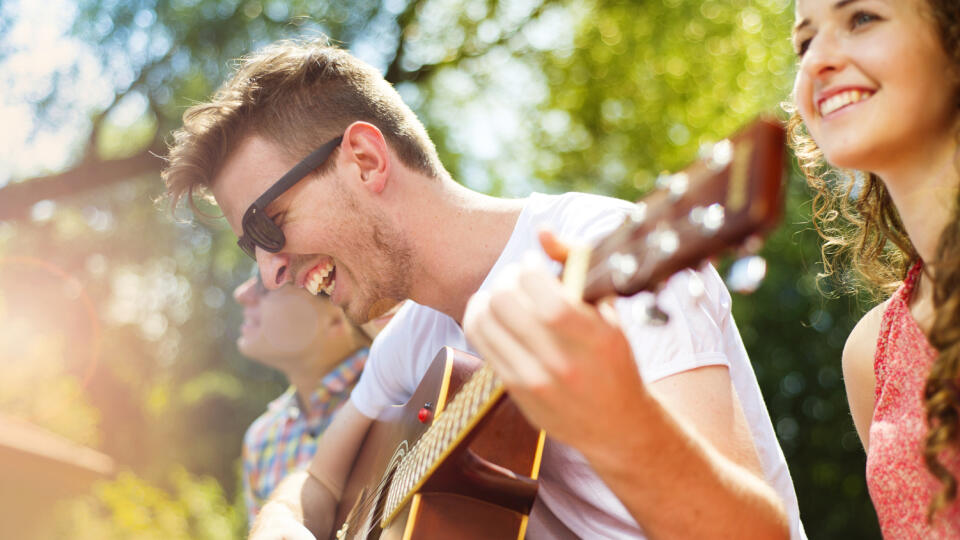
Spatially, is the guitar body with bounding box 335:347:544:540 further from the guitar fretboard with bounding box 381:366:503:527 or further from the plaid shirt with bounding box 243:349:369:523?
the plaid shirt with bounding box 243:349:369:523

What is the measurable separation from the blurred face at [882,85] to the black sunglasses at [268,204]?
1.69m

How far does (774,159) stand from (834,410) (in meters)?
8.54

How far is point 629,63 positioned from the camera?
40.2ft

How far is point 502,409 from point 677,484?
56 centimetres

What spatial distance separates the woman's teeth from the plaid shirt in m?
1.78

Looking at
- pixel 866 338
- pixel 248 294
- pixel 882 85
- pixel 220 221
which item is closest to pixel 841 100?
pixel 882 85

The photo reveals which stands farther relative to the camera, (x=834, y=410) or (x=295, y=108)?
(x=834, y=410)

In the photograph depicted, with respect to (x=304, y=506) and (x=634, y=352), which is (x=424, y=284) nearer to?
(x=304, y=506)

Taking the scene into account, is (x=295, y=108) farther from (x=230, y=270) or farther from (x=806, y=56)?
(x=230, y=270)

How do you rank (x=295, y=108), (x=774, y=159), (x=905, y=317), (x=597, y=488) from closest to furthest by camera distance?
(x=774, y=159) → (x=905, y=317) → (x=597, y=488) → (x=295, y=108)

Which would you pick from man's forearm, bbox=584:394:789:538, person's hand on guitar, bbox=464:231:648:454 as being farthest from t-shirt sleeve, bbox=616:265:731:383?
person's hand on guitar, bbox=464:231:648:454

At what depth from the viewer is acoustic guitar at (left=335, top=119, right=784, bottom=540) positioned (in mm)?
963

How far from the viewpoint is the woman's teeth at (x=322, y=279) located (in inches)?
106

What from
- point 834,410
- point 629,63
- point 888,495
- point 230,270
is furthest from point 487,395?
A: point 629,63
